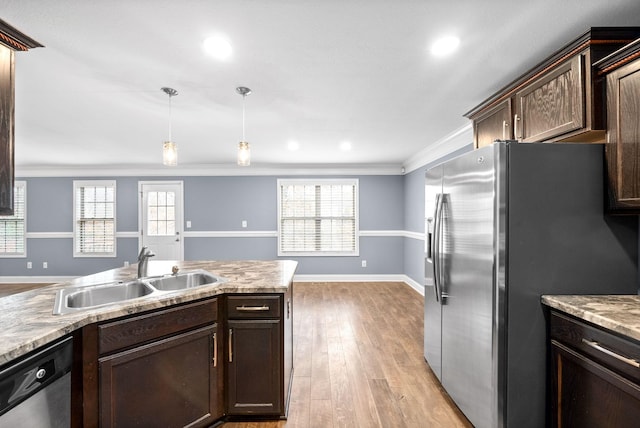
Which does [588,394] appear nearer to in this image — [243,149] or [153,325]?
[153,325]

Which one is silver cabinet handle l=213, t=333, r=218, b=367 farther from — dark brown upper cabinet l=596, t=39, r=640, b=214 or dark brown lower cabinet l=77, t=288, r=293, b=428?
dark brown upper cabinet l=596, t=39, r=640, b=214

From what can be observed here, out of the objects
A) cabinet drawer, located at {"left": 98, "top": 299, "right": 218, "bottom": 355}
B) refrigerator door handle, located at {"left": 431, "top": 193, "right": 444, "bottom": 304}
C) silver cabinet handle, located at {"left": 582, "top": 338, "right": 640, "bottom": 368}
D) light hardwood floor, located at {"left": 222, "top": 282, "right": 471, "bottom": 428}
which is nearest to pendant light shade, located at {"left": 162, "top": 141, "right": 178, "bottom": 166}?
cabinet drawer, located at {"left": 98, "top": 299, "right": 218, "bottom": 355}

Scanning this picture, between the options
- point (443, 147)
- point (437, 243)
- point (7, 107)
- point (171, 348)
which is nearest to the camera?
point (7, 107)

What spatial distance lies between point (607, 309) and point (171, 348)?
7.10 feet

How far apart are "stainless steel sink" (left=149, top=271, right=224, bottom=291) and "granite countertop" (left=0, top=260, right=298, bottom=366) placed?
0.32 feet

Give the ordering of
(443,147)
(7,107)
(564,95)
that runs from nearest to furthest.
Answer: (7,107), (564,95), (443,147)

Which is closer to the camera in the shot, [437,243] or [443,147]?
[437,243]

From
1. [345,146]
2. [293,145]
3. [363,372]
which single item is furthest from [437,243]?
[293,145]

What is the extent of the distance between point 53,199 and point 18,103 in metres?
→ 4.26

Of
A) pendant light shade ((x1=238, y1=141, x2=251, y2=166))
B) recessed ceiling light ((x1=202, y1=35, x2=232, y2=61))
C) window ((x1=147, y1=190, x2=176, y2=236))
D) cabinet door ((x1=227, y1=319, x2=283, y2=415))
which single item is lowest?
cabinet door ((x1=227, y1=319, x2=283, y2=415))

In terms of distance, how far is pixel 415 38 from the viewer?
1807 millimetres

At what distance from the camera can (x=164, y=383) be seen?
164 cm

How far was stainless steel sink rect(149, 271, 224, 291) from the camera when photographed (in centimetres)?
216

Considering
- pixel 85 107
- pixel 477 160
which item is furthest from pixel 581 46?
pixel 85 107
